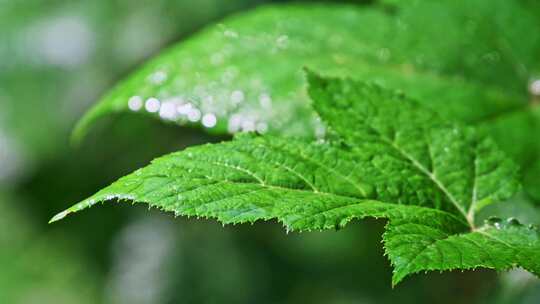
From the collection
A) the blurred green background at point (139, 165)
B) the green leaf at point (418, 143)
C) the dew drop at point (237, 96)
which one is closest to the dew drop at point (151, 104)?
the dew drop at point (237, 96)

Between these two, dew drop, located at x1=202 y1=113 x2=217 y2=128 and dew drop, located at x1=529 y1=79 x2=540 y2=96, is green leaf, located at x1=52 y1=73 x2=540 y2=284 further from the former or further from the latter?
dew drop, located at x1=529 y1=79 x2=540 y2=96

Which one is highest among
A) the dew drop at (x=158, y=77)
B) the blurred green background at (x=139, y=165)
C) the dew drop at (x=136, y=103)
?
the dew drop at (x=158, y=77)

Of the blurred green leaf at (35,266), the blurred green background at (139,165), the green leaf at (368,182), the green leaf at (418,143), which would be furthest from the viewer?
the blurred green leaf at (35,266)

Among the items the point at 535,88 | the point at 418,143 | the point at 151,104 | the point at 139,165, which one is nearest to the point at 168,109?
the point at 151,104

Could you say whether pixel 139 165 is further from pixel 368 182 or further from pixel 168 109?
pixel 368 182

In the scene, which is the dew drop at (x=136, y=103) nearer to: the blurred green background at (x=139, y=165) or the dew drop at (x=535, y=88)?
the dew drop at (x=535, y=88)

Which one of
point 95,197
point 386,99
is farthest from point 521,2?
point 95,197
